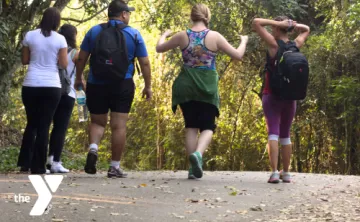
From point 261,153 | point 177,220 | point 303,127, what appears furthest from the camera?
point 261,153

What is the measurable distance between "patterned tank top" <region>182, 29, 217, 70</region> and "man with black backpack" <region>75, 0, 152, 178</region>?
0.50 meters

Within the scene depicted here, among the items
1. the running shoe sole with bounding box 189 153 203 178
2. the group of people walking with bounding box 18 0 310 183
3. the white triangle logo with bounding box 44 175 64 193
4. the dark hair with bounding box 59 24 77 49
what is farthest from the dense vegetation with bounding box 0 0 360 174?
the white triangle logo with bounding box 44 175 64 193

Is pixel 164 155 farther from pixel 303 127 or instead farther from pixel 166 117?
pixel 303 127

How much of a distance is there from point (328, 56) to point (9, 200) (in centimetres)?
1499

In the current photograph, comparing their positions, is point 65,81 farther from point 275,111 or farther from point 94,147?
point 275,111

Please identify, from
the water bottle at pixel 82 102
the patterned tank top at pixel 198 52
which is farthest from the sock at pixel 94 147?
the patterned tank top at pixel 198 52

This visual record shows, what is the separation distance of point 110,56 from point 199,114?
128 cm

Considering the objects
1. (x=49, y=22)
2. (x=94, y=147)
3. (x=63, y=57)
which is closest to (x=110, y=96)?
(x=94, y=147)

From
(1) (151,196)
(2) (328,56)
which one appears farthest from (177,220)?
(2) (328,56)

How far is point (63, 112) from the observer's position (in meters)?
10.5

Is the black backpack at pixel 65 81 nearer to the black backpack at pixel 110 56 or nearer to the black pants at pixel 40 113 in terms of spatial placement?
the black pants at pixel 40 113

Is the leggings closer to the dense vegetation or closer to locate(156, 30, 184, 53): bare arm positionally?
locate(156, 30, 184, 53): bare arm

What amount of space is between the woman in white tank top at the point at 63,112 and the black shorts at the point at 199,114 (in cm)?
170

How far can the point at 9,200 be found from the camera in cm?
707
